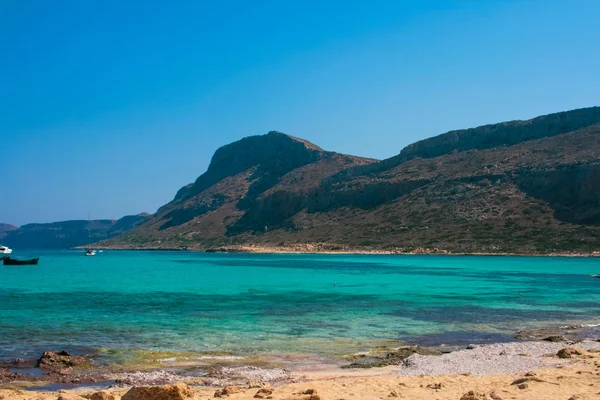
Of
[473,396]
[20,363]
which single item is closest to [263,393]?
[473,396]

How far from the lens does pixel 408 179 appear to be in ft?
431

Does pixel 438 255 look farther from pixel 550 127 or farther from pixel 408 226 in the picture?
pixel 550 127

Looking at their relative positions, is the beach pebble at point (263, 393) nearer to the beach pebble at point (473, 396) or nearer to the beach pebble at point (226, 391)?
the beach pebble at point (226, 391)

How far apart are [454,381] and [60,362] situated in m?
11.3

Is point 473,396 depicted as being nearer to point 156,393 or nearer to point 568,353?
point 156,393

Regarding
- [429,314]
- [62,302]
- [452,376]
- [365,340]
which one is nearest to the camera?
[452,376]

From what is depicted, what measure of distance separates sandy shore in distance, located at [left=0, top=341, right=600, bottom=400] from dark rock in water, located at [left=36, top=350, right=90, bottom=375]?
90.9 inches

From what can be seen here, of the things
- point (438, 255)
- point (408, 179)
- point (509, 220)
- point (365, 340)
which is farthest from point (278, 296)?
point (408, 179)

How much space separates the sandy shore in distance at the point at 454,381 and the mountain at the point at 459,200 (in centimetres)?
8291

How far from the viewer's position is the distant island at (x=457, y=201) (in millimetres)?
99312

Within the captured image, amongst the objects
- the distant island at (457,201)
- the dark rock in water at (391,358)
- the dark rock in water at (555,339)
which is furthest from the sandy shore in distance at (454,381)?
the distant island at (457,201)

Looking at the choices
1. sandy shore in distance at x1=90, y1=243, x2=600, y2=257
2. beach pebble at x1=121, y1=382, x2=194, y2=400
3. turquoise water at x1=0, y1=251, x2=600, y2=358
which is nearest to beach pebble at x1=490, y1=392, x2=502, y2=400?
beach pebble at x1=121, y1=382, x2=194, y2=400

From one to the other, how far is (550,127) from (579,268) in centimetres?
7737

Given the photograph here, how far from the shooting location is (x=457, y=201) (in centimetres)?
11438
